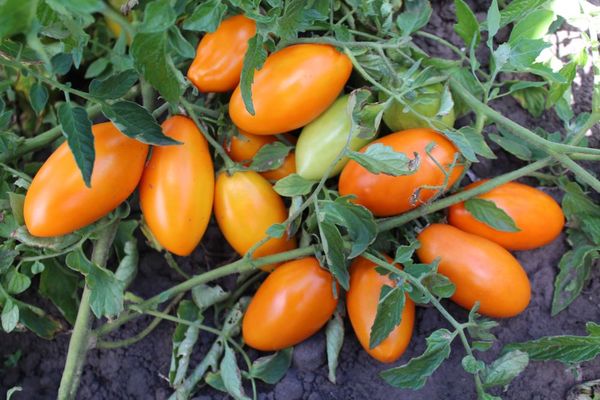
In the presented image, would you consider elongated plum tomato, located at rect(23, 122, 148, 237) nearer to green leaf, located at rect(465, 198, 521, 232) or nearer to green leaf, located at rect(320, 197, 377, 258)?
green leaf, located at rect(320, 197, 377, 258)

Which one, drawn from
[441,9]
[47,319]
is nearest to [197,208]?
[47,319]

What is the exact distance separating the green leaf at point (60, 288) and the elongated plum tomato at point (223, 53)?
0.42 metres

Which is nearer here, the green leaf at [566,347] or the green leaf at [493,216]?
the green leaf at [566,347]

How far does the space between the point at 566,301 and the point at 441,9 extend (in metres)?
0.63

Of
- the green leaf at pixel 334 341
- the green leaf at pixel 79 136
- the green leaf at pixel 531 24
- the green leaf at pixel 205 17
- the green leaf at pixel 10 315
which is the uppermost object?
the green leaf at pixel 205 17

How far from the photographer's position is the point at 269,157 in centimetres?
109

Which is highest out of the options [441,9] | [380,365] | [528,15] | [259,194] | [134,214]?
[528,15]

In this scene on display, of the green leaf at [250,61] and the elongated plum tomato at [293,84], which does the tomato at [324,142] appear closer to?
the elongated plum tomato at [293,84]

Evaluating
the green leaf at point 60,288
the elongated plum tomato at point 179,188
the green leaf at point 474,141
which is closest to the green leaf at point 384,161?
A: the green leaf at point 474,141

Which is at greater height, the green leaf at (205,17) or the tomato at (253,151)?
the green leaf at (205,17)

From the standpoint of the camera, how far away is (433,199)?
102 cm

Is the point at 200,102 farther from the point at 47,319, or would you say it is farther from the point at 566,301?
the point at 566,301

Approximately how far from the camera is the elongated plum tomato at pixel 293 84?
1000mm


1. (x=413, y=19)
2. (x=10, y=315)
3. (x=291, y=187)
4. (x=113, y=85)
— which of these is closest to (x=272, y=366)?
(x=291, y=187)
